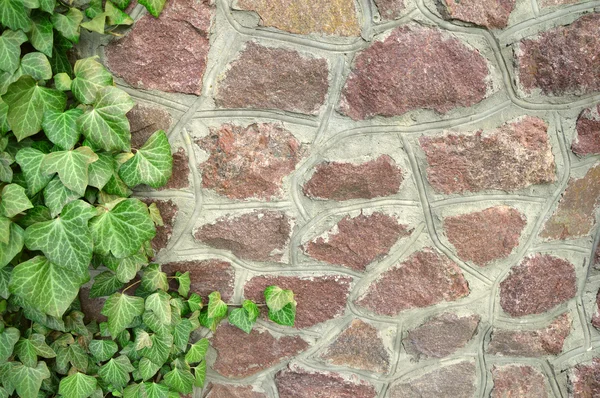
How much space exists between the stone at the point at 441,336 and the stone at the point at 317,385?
0.49ft

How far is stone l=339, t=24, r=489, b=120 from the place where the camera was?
913 mm

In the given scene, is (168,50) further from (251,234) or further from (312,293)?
(312,293)

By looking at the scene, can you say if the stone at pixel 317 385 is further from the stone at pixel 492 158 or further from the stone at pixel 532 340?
the stone at pixel 492 158

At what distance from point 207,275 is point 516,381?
781 mm

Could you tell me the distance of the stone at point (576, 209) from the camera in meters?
1.07

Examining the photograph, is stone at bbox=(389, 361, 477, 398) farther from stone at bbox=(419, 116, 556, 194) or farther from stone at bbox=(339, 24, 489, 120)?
stone at bbox=(339, 24, 489, 120)

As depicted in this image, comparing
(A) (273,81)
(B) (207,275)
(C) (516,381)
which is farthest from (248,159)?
(C) (516,381)

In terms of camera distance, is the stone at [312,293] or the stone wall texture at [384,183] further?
the stone at [312,293]

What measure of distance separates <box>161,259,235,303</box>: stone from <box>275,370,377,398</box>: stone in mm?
251

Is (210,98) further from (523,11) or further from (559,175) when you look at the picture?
(559,175)

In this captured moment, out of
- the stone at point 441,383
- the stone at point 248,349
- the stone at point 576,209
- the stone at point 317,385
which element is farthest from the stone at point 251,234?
the stone at point 576,209

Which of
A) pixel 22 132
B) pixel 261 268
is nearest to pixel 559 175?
pixel 261 268

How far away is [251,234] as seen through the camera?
1016 millimetres

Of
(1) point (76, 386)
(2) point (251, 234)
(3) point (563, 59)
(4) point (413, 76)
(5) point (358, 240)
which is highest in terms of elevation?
(3) point (563, 59)
